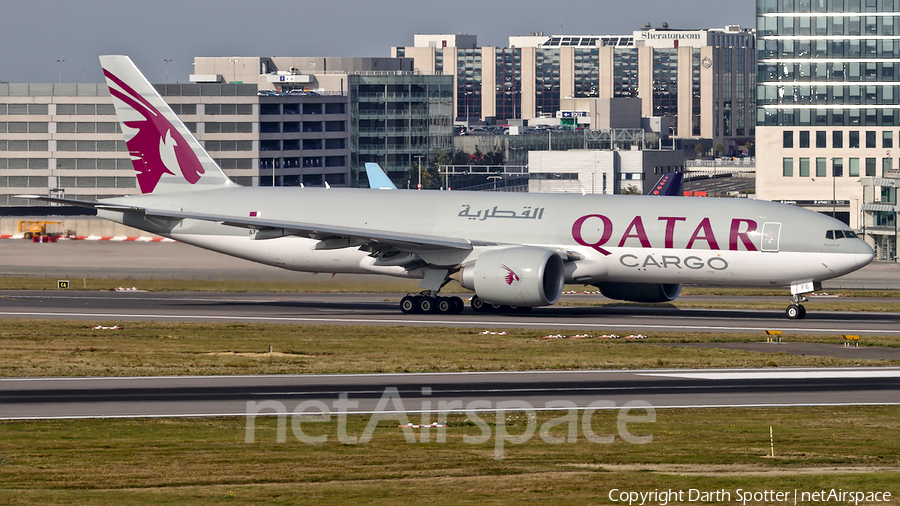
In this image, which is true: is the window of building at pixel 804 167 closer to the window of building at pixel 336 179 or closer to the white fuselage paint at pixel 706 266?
the window of building at pixel 336 179

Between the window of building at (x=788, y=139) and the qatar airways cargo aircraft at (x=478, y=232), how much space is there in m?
89.0

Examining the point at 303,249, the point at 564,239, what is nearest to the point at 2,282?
the point at 303,249

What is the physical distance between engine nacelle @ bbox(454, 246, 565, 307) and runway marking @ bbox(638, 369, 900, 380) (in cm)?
1196

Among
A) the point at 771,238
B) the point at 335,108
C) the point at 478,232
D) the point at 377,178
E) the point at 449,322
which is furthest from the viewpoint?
the point at 335,108

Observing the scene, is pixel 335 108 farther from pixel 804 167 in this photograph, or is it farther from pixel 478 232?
pixel 478 232

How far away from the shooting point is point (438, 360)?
120 feet

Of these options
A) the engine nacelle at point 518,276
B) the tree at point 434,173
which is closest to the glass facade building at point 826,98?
the tree at point 434,173

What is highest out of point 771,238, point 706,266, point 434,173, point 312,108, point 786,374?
point 312,108

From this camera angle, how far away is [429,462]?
22.8 metres

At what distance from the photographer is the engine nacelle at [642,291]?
5025 centimetres

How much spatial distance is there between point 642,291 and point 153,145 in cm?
2335

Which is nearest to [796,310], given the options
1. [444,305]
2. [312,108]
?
[444,305]

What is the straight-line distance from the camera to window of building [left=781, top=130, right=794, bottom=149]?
133875 millimetres

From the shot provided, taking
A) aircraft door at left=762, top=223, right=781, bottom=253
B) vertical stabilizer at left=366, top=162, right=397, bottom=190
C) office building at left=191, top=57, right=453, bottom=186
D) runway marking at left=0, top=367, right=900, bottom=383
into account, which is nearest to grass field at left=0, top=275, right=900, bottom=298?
vertical stabilizer at left=366, top=162, right=397, bottom=190
